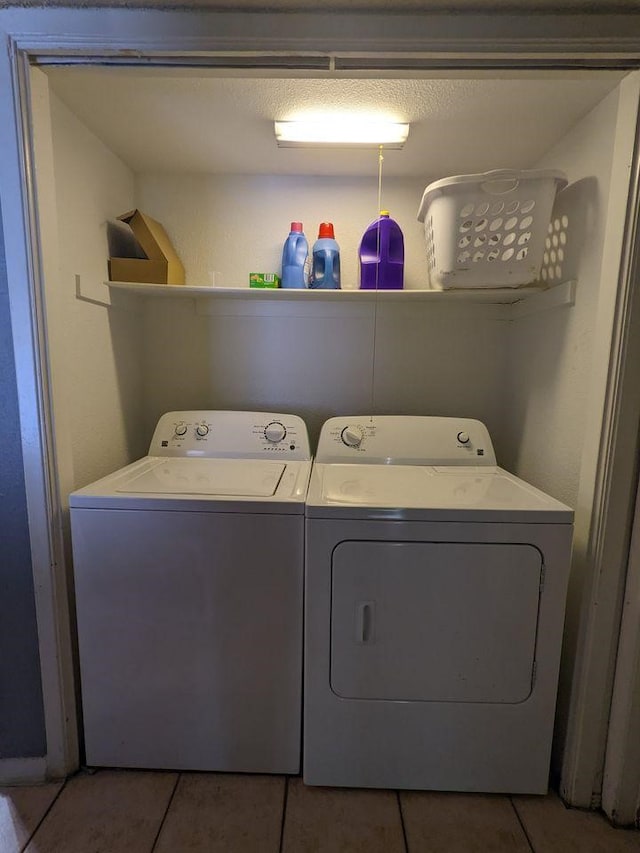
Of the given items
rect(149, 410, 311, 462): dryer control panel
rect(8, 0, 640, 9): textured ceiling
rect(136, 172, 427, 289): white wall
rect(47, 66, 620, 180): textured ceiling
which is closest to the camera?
rect(8, 0, 640, 9): textured ceiling

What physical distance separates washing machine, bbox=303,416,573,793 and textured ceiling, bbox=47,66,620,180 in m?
1.21

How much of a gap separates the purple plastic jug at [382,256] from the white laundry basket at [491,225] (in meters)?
0.19

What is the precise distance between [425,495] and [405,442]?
0.46 m

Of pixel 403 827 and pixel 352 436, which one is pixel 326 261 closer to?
pixel 352 436

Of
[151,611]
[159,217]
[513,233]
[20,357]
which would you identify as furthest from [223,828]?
[159,217]

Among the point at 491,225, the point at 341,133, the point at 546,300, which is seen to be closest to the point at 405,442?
the point at 546,300

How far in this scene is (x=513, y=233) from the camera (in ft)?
4.67

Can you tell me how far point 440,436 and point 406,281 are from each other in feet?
2.43

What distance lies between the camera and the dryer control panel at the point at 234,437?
174 cm

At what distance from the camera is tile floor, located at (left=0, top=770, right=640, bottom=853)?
1.15m

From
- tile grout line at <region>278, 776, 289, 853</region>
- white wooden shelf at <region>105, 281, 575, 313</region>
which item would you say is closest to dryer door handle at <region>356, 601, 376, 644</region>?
tile grout line at <region>278, 776, 289, 853</region>

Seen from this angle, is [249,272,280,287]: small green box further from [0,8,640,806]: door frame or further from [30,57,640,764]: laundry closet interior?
[0,8,640,806]: door frame

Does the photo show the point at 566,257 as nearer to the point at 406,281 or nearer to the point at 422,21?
the point at 406,281

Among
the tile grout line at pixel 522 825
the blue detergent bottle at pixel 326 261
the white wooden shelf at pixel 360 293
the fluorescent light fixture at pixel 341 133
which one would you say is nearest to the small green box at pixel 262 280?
the white wooden shelf at pixel 360 293
